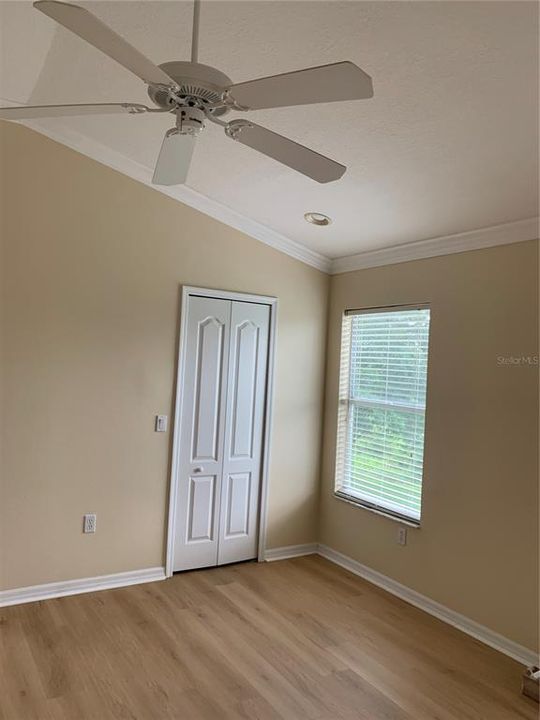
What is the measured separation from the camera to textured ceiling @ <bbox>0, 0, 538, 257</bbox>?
1963 millimetres

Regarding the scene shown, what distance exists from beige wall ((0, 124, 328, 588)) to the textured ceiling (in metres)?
0.35

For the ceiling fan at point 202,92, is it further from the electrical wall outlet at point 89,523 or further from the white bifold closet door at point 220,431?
the electrical wall outlet at point 89,523

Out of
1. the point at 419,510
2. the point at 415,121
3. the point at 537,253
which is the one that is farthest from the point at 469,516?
the point at 415,121

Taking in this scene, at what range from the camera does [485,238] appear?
3352 millimetres

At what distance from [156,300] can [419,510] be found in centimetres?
231

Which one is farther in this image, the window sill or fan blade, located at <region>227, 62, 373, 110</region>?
the window sill

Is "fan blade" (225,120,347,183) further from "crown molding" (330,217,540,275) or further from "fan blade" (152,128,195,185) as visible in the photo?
"crown molding" (330,217,540,275)

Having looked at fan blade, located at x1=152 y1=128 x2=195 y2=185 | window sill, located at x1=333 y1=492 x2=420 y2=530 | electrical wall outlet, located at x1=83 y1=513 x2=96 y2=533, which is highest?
fan blade, located at x1=152 y1=128 x2=195 y2=185

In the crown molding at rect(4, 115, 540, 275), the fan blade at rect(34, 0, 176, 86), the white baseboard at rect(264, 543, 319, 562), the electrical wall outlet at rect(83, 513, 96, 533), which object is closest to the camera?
the fan blade at rect(34, 0, 176, 86)

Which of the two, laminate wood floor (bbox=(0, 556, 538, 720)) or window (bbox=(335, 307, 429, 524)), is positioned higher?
window (bbox=(335, 307, 429, 524))

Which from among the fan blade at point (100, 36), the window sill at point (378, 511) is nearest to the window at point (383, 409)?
the window sill at point (378, 511)

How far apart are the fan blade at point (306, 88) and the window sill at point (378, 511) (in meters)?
2.96

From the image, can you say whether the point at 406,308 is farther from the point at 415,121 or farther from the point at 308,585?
the point at 308,585

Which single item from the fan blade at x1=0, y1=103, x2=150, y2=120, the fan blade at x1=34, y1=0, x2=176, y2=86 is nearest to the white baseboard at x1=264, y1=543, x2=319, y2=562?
the fan blade at x1=0, y1=103, x2=150, y2=120
